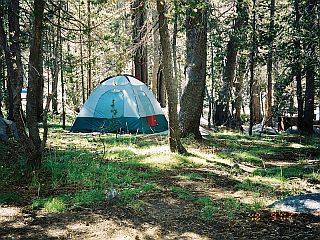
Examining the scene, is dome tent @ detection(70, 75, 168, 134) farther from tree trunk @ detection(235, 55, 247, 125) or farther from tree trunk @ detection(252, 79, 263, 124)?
tree trunk @ detection(252, 79, 263, 124)

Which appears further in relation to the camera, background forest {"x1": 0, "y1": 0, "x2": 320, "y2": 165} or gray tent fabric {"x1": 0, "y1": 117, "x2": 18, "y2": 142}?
gray tent fabric {"x1": 0, "y1": 117, "x2": 18, "y2": 142}

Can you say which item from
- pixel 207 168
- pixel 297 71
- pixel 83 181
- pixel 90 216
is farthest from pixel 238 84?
pixel 90 216

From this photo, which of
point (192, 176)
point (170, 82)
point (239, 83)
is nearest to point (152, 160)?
point (192, 176)

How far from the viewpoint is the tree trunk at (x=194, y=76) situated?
11.4m

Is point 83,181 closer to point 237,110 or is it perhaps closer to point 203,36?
point 203,36

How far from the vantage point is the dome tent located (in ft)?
48.7

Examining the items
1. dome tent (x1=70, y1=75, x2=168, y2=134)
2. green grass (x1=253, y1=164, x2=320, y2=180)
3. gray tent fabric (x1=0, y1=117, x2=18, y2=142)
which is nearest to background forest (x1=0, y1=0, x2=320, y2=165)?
gray tent fabric (x1=0, y1=117, x2=18, y2=142)

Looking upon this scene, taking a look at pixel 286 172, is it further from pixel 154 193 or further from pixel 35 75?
pixel 35 75
